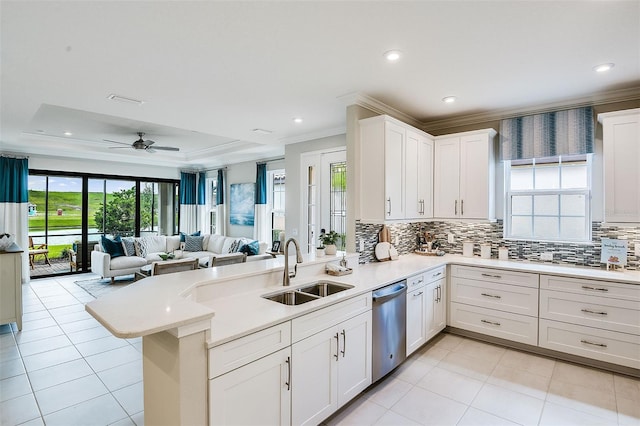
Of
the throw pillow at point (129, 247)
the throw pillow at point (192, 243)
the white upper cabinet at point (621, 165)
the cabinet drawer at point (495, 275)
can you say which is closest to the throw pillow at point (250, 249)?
the throw pillow at point (192, 243)

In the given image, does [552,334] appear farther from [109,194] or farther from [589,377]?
[109,194]

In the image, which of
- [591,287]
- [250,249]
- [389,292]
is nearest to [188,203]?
[250,249]

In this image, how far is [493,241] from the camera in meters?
4.16

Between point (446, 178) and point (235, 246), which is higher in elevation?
point (446, 178)

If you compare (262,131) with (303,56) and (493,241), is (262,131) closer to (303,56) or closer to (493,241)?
(303,56)

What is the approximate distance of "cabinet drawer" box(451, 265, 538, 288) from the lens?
11.1 feet

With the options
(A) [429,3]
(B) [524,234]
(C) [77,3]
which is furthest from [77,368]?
(B) [524,234]

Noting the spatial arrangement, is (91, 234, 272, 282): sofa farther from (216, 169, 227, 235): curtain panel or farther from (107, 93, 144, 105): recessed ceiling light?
(107, 93, 144, 105): recessed ceiling light

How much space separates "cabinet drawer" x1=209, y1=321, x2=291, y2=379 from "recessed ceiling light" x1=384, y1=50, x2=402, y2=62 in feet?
6.80

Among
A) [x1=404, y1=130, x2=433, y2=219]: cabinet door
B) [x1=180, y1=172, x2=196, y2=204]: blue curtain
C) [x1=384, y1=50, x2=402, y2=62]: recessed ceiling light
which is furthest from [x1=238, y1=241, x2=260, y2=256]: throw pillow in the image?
[x1=384, y1=50, x2=402, y2=62]: recessed ceiling light

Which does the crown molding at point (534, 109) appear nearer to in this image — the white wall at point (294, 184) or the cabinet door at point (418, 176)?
the cabinet door at point (418, 176)

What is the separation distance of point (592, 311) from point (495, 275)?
0.85m

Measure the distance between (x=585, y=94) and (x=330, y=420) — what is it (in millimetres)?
3916

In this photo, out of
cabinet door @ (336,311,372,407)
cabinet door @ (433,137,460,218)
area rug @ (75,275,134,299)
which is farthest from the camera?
area rug @ (75,275,134,299)
